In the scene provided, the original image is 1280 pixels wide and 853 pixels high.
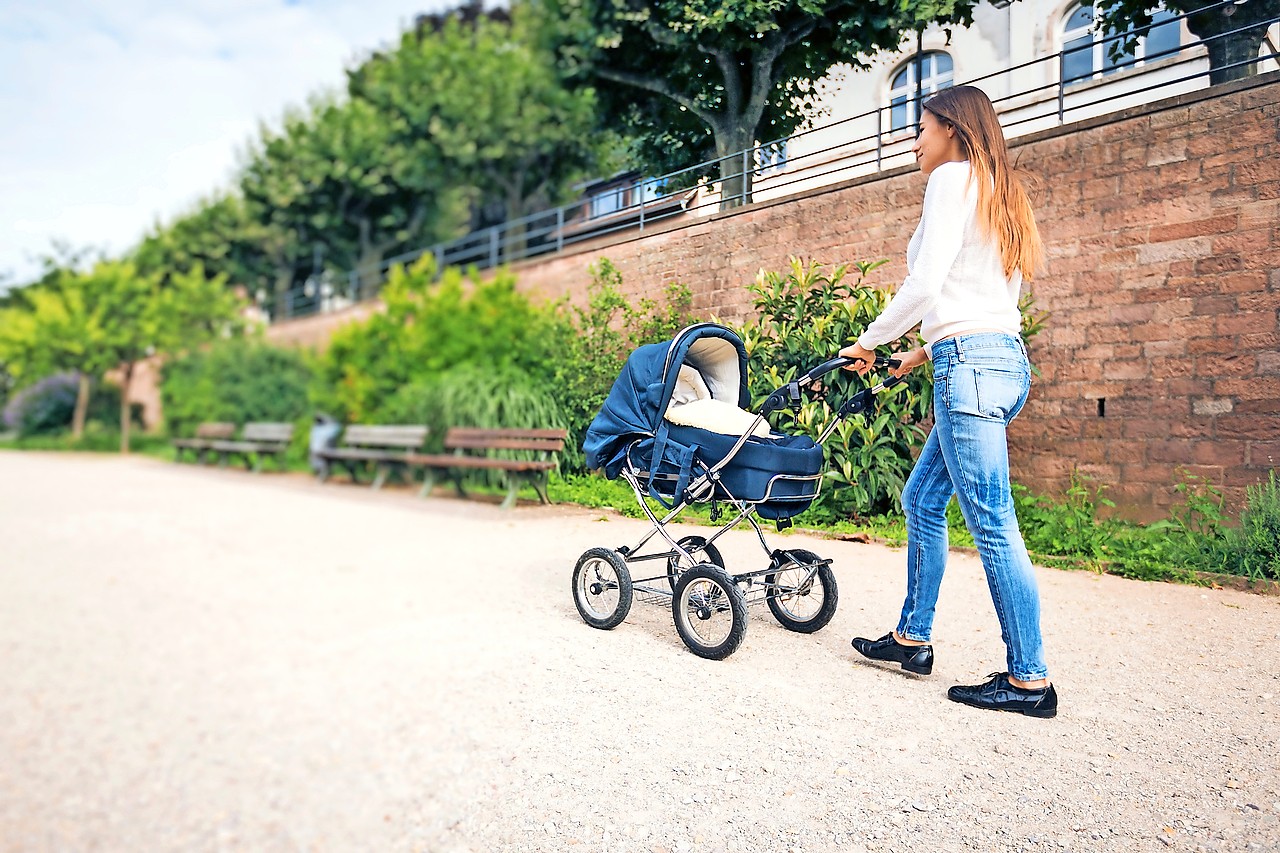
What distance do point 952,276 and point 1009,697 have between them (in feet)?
3.78

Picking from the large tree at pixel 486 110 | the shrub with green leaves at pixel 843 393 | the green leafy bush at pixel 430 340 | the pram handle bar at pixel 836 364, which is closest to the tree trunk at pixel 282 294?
the large tree at pixel 486 110

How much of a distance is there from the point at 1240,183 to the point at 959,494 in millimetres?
1176

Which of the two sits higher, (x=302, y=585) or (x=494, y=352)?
(x=494, y=352)

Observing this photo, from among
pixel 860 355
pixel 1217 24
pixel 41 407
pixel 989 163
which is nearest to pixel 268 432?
pixel 860 355

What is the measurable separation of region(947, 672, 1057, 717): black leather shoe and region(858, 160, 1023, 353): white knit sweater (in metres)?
0.97

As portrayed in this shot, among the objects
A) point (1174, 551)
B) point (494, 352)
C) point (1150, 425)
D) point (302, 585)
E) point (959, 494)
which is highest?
point (494, 352)

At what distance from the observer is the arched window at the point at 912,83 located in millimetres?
2250

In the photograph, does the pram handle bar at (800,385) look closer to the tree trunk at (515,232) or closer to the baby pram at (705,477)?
the baby pram at (705,477)

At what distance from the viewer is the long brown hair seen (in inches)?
81.0

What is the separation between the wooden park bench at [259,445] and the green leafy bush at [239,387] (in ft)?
2.11

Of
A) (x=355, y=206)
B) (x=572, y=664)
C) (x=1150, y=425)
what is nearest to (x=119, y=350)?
(x=355, y=206)

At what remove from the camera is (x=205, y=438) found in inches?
508

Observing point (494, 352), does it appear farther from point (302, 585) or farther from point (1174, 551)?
point (1174, 551)

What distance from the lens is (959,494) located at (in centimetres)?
220
